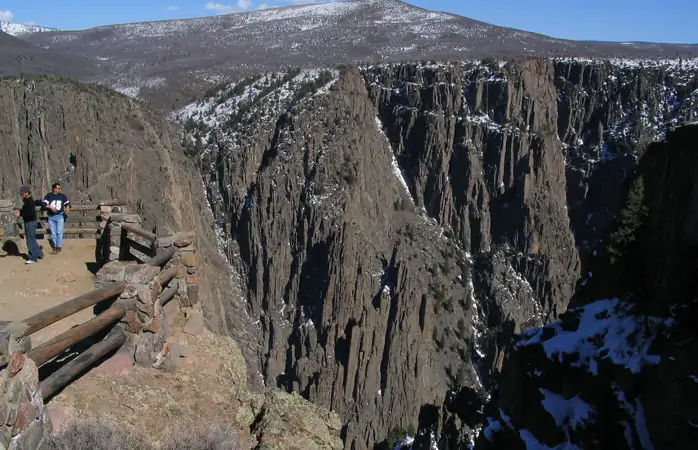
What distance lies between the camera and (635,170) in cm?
1841

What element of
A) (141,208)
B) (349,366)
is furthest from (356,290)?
(141,208)

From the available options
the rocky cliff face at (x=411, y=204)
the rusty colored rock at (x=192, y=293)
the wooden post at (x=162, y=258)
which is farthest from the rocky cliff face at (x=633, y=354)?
the rocky cliff face at (x=411, y=204)

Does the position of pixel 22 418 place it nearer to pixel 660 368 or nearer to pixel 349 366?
pixel 660 368

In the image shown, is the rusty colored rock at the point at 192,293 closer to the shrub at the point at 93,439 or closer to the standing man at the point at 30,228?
the shrub at the point at 93,439

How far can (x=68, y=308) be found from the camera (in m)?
6.39

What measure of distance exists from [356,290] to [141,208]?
19.6 m

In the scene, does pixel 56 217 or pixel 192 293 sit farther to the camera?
pixel 56 217

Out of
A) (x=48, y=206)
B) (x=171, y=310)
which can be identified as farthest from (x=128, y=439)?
(x=48, y=206)

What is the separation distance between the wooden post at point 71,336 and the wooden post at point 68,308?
0.54ft

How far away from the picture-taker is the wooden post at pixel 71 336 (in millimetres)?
5656

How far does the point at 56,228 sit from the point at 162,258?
539 cm

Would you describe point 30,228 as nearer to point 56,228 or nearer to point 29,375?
point 56,228

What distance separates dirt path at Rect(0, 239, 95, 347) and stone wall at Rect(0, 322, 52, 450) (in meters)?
2.99

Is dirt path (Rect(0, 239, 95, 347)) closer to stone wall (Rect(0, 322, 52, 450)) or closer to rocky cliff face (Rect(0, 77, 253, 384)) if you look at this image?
stone wall (Rect(0, 322, 52, 450))
